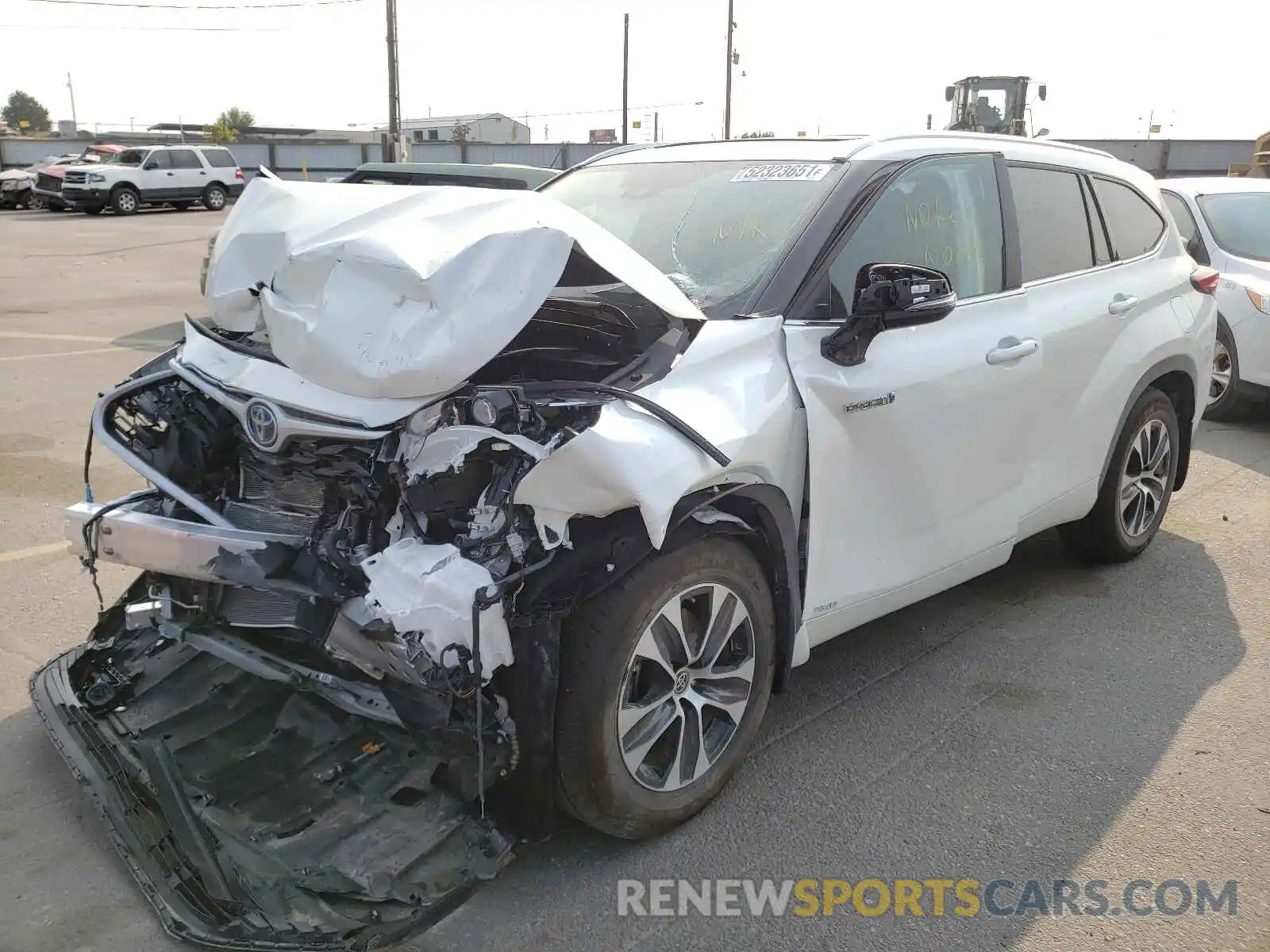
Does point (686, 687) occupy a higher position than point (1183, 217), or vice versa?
point (1183, 217)

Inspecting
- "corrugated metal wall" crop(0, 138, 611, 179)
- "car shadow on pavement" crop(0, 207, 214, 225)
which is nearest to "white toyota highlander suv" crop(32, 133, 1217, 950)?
"car shadow on pavement" crop(0, 207, 214, 225)

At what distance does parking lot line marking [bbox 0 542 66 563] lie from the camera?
16.4 feet

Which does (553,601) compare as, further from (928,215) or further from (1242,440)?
(1242,440)

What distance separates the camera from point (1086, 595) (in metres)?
4.96

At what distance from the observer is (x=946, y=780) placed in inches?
135

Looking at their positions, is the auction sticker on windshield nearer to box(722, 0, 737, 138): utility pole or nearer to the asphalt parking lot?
the asphalt parking lot

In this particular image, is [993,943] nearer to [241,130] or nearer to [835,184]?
[835,184]

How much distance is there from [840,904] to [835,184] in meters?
2.28

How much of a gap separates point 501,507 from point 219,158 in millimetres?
33380

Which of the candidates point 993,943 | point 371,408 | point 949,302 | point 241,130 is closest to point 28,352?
point 371,408

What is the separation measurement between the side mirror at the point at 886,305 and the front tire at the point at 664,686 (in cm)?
72

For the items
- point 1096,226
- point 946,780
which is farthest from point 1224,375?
point 946,780

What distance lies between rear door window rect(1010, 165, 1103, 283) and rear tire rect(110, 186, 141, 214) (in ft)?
100

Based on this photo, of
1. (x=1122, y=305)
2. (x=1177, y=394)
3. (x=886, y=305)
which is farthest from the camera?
(x=1177, y=394)
